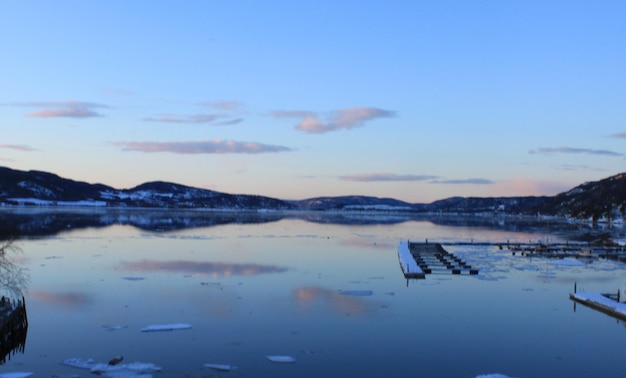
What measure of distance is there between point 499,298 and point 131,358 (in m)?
16.7

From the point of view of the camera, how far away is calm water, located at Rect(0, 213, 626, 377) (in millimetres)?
14969

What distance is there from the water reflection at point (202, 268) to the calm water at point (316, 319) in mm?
64

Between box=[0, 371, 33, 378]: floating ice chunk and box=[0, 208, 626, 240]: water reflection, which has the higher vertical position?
box=[0, 208, 626, 240]: water reflection

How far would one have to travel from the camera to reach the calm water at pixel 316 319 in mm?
14969

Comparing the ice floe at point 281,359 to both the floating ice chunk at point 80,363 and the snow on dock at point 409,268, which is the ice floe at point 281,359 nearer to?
the floating ice chunk at point 80,363

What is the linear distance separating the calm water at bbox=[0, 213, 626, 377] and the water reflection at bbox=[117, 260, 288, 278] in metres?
0.06

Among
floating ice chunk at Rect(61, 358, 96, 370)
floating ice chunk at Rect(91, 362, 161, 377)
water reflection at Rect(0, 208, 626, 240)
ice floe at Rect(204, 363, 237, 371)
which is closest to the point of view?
floating ice chunk at Rect(91, 362, 161, 377)

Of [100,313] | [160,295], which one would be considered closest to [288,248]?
[160,295]

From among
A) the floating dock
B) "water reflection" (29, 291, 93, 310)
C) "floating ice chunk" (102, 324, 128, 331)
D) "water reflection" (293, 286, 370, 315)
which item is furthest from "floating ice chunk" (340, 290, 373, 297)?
"water reflection" (29, 291, 93, 310)

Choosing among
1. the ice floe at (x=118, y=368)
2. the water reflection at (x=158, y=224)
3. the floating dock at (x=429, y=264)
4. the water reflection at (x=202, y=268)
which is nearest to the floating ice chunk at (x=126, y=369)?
the ice floe at (x=118, y=368)

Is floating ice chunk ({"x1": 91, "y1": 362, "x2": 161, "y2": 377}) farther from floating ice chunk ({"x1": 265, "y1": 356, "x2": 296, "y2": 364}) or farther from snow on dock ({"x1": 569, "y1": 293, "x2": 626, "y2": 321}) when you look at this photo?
snow on dock ({"x1": 569, "y1": 293, "x2": 626, "y2": 321})

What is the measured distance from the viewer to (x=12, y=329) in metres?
17.4

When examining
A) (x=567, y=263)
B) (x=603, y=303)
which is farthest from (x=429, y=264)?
(x=603, y=303)

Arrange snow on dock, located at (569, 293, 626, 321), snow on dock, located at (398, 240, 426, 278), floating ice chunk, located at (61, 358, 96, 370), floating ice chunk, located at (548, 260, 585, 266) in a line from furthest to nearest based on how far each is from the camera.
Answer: floating ice chunk, located at (548, 260, 585, 266)
snow on dock, located at (398, 240, 426, 278)
snow on dock, located at (569, 293, 626, 321)
floating ice chunk, located at (61, 358, 96, 370)
